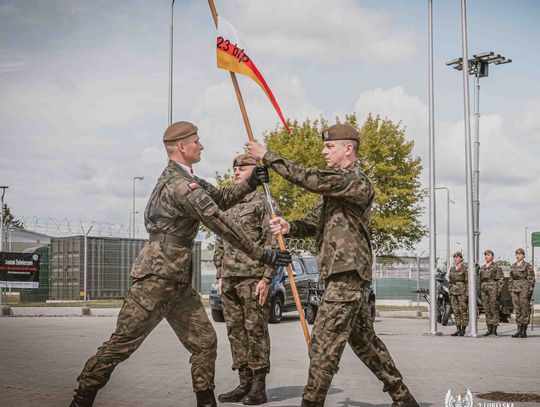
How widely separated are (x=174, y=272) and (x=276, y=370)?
415cm

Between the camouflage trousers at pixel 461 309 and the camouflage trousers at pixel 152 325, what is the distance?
40.9ft

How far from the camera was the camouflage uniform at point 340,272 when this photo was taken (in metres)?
5.52

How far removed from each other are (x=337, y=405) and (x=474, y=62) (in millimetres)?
21556

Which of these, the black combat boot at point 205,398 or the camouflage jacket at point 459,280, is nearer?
the black combat boot at point 205,398

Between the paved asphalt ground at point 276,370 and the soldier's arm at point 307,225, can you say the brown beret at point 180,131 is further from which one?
the paved asphalt ground at point 276,370

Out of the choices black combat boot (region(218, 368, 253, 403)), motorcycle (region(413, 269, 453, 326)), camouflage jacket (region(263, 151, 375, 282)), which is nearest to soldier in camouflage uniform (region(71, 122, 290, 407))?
camouflage jacket (region(263, 151, 375, 282))

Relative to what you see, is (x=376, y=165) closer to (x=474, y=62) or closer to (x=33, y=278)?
(x=474, y=62)

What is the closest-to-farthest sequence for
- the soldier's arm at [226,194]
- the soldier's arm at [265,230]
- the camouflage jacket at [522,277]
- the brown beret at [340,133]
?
the brown beret at [340,133] → the soldier's arm at [226,194] → the soldier's arm at [265,230] → the camouflage jacket at [522,277]

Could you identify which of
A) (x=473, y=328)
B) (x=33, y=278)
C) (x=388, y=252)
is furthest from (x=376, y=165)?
(x=473, y=328)

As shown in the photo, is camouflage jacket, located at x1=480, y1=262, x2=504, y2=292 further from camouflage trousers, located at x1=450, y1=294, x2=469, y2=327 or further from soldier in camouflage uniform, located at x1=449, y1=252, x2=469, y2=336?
camouflage trousers, located at x1=450, y1=294, x2=469, y2=327

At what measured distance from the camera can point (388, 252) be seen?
47.6 metres

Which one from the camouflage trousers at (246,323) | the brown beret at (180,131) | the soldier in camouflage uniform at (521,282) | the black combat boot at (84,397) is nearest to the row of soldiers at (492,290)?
the soldier in camouflage uniform at (521,282)

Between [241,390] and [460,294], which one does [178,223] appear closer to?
[241,390]

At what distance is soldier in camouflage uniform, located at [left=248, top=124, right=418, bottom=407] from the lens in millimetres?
5527
